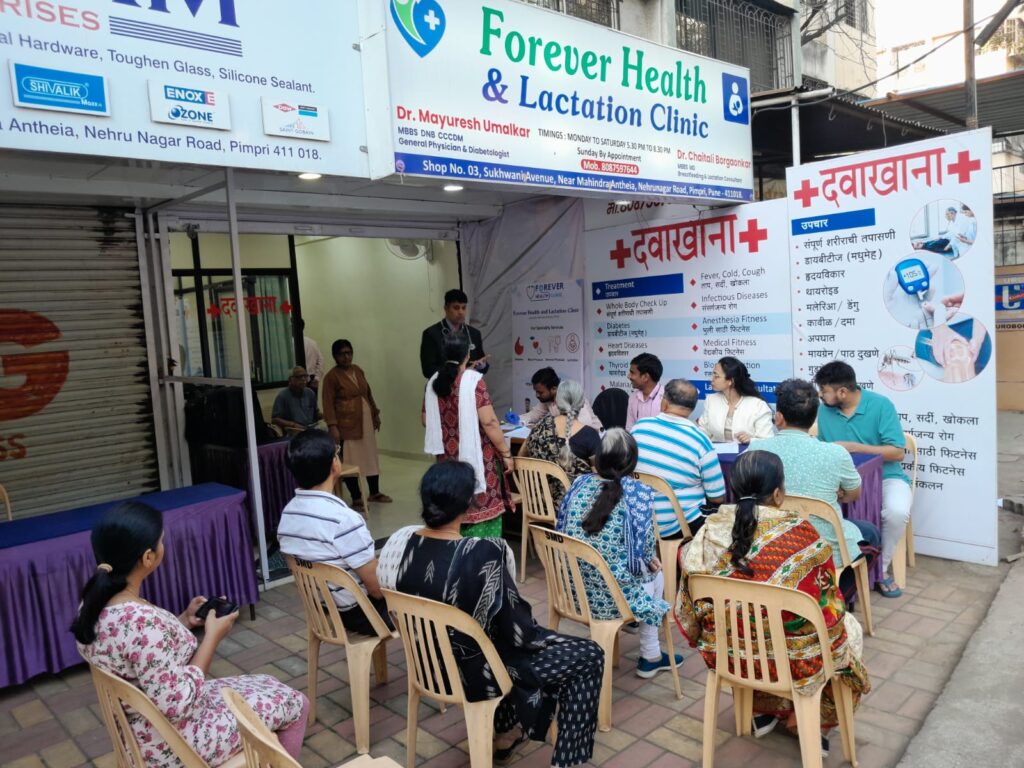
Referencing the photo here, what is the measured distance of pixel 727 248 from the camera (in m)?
5.58

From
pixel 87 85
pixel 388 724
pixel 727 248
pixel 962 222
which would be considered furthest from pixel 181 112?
pixel 962 222

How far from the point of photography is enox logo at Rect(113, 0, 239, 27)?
316 cm

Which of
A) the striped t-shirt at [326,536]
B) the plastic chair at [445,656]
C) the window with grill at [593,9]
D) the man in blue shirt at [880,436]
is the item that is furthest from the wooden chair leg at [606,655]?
the window with grill at [593,9]

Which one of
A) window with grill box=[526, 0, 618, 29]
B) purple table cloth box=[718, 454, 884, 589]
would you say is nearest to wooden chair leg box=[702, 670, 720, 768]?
purple table cloth box=[718, 454, 884, 589]

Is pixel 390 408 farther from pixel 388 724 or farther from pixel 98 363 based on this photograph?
pixel 388 724

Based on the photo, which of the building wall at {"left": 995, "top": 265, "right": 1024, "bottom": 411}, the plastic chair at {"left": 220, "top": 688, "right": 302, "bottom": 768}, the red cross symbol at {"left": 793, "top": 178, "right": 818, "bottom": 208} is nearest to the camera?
the plastic chair at {"left": 220, "top": 688, "right": 302, "bottom": 768}

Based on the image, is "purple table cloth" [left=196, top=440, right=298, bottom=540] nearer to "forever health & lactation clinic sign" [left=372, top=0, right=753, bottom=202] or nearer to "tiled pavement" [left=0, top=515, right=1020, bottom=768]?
"tiled pavement" [left=0, top=515, right=1020, bottom=768]

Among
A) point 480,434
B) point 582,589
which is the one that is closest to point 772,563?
point 582,589

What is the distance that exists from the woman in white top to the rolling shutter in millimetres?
4247

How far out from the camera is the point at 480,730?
2287 millimetres

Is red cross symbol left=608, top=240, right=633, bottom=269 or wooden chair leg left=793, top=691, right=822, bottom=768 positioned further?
red cross symbol left=608, top=240, right=633, bottom=269

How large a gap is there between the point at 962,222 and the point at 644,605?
10.4 ft

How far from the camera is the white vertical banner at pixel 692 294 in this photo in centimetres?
534

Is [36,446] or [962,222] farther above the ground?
[962,222]
